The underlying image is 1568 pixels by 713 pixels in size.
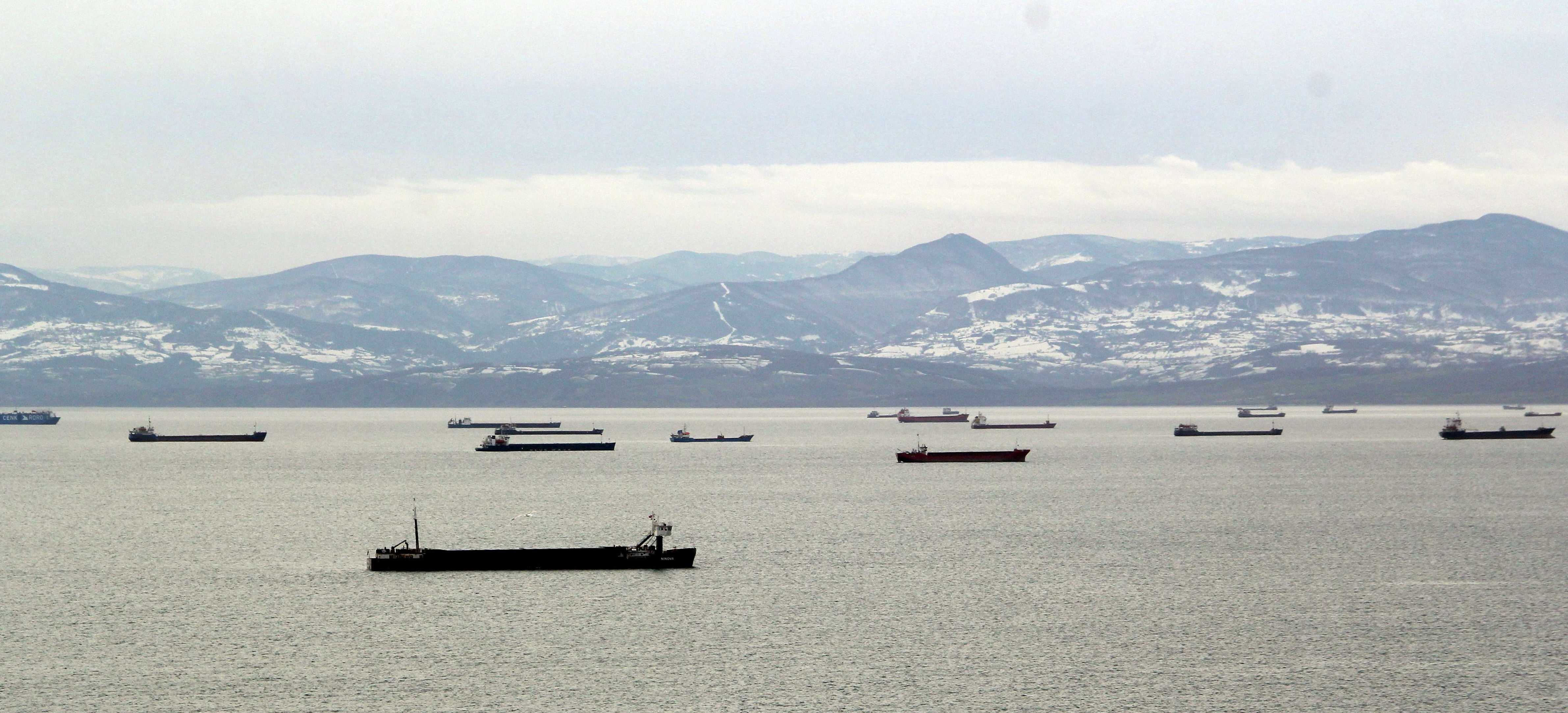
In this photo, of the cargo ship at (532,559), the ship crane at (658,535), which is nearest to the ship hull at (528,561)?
the cargo ship at (532,559)

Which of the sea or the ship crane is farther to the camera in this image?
Answer: the ship crane

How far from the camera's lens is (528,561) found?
382ft

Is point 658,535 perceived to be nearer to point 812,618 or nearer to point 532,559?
point 532,559

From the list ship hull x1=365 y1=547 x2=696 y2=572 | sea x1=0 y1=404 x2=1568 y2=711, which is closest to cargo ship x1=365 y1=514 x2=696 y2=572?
ship hull x1=365 y1=547 x2=696 y2=572

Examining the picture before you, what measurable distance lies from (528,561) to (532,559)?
32cm

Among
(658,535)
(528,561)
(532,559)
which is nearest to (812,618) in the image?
(658,535)

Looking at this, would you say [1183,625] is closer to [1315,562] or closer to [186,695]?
[1315,562]

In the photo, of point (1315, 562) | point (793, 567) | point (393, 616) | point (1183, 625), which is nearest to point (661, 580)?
point (793, 567)

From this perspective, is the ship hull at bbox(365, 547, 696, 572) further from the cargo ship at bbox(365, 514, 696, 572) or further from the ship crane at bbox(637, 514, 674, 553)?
the ship crane at bbox(637, 514, 674, 553)

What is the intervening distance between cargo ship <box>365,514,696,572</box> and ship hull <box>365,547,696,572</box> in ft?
0.08

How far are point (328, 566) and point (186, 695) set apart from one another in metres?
48.5

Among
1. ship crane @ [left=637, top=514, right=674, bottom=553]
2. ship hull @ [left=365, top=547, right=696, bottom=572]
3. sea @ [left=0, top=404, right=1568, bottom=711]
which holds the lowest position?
sea @ [left=0, top=404, right=1568, bottom=711]

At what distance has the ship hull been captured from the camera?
380 ft

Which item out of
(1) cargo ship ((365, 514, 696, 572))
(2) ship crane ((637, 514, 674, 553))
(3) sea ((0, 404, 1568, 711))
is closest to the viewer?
(3) sea ((0, 404, 1568, 711))
